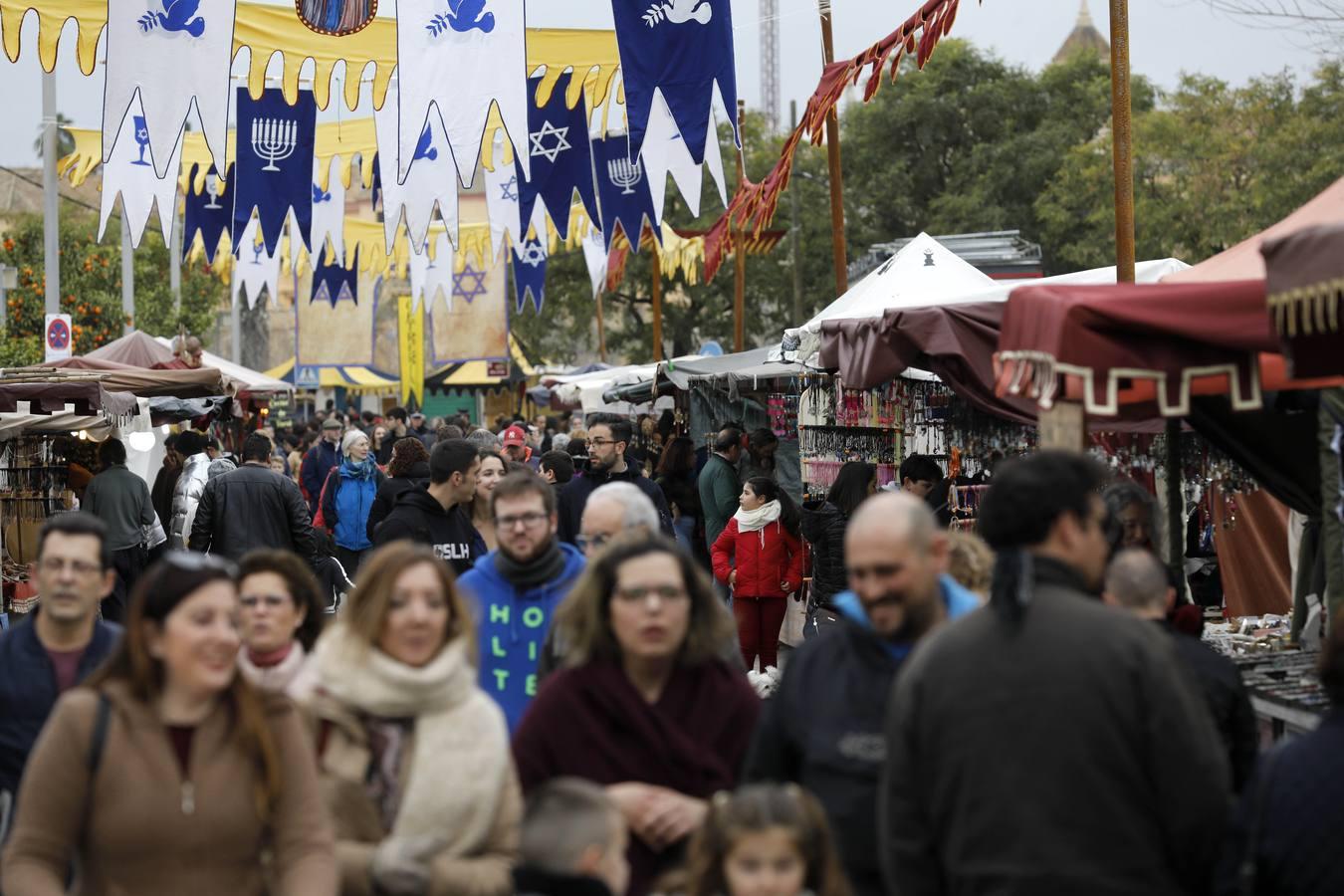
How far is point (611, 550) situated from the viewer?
445 centimetres

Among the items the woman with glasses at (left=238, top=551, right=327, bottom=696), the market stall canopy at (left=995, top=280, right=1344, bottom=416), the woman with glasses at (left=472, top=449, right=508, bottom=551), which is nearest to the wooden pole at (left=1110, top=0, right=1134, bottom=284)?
the woman with glasses at (left=472, top=449, right=508, bottom=551)

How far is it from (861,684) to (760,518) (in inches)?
306

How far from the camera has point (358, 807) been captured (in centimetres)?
398

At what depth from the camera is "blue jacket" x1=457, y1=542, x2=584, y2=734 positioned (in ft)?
18.7

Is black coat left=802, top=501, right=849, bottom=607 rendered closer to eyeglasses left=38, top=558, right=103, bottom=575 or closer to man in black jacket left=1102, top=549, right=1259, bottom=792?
man in black jacket left=1102, top=549, right=1259, bottom=792

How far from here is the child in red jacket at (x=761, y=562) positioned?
38.2 feet

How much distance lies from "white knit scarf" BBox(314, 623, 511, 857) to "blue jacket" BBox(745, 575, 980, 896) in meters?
0.63

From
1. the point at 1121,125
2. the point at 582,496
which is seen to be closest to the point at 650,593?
the point at 1121,125

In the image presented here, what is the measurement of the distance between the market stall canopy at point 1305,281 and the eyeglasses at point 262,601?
302 cm

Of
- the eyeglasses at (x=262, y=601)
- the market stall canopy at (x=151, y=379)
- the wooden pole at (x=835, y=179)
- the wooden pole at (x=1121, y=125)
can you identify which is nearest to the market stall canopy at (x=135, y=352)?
the market stall canopy at (x=151, y=379)

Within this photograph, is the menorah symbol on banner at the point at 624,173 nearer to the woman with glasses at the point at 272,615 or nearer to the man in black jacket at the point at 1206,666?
the woman with glasses at the point at 272,615

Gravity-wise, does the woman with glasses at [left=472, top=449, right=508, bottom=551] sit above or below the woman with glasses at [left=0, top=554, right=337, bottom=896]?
above

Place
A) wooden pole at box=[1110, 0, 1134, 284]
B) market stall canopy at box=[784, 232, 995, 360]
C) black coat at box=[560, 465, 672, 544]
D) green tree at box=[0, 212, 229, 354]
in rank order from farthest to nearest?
green tree at box=[0, 212, 229, 354]
market stall canopy at box=[784, 232, 995, 360]
black coat at box=[560, 465, 672, 544]
wooden pole at box=[1110, 0, 1134, 284]

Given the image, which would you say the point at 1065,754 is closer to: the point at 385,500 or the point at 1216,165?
the point at 385,500
